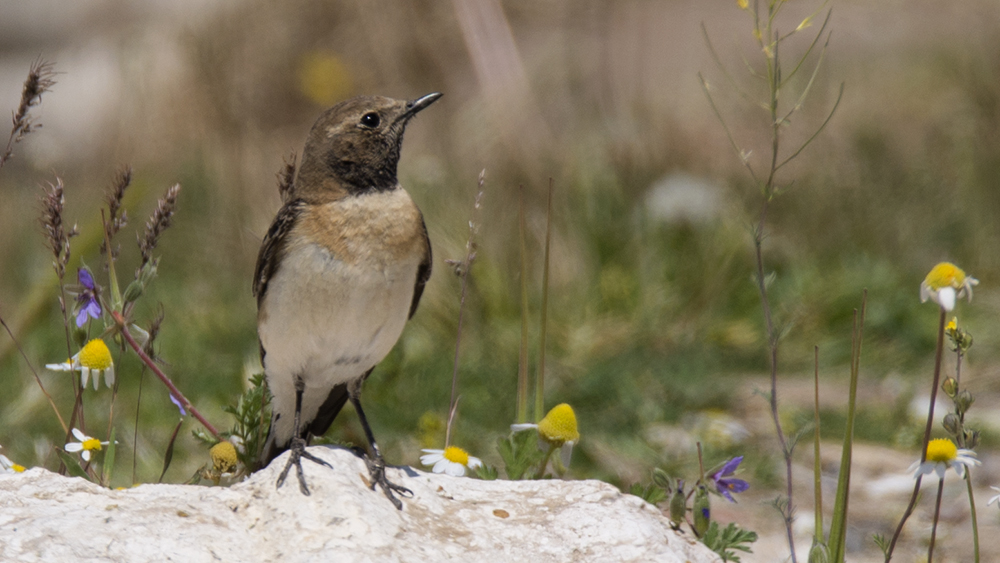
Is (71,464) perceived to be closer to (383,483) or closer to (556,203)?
(383,483)

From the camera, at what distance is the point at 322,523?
3.11m

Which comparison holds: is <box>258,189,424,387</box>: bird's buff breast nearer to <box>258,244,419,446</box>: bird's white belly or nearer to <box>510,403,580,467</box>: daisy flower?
<box>258,244,419,446</box>: bird's white belly

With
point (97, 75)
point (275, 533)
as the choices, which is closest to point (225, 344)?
point (275, 533)

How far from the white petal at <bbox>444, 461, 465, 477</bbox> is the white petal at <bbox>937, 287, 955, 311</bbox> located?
6.02 ft

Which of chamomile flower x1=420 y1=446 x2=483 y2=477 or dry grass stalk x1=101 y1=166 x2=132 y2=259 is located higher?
dry grass stalk x1=101 y1=166 x2=132 y2=259

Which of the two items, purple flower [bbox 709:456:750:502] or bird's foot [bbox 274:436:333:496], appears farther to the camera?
purple flower [bbox 709:456:750:502]

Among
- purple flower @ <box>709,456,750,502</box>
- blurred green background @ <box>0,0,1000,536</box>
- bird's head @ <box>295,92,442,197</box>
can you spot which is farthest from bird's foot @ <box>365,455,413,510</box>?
blurred green background @ <box>0,0,1000,536</box>

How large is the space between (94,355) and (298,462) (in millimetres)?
938

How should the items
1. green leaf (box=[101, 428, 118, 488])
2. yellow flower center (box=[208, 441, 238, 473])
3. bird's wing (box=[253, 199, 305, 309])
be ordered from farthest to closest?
bird's wing (box=[253, 199, 305, 309]) → yellow flower center (box=[208, 441, 238, 473]) → green leaf (box=[101, 428, 118, 488])

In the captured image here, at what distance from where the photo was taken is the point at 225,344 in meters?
7.54

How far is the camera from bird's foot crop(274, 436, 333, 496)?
327 cm

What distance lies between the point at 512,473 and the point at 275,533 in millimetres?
1130

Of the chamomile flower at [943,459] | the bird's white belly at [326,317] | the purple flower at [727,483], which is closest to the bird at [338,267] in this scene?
the bird's white belly at [326,317]

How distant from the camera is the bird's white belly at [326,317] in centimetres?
407
